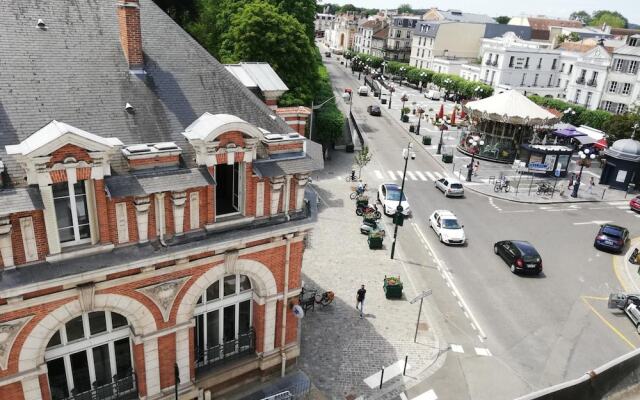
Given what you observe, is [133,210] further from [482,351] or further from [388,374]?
[482,351]

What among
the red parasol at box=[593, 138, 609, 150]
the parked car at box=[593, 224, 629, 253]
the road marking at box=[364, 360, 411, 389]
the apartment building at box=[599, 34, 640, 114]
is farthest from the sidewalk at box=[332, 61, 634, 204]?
the road marking at box=[364, 360, 411, 389]

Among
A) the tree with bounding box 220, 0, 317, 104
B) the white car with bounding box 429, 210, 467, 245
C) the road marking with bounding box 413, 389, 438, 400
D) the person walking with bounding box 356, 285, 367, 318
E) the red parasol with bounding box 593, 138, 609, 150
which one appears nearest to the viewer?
the road marking with bounding box 413, 389, 438, 400

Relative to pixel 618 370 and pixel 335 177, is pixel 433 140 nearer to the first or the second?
pixel 335 177

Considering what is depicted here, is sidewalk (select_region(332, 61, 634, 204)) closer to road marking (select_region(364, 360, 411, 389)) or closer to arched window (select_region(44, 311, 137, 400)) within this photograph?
road marking (select_region(364, 360, 411, 389))

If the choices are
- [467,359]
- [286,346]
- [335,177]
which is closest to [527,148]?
[335,177]

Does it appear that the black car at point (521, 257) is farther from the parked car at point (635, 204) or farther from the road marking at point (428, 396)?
the parked car at point (635, 204)

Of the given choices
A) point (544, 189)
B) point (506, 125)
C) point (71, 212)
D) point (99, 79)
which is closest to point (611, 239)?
point (544, 189)

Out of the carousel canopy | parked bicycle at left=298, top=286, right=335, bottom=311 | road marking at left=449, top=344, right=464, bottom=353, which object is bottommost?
road marking at left=449, top=344, right=464, bottom=353
